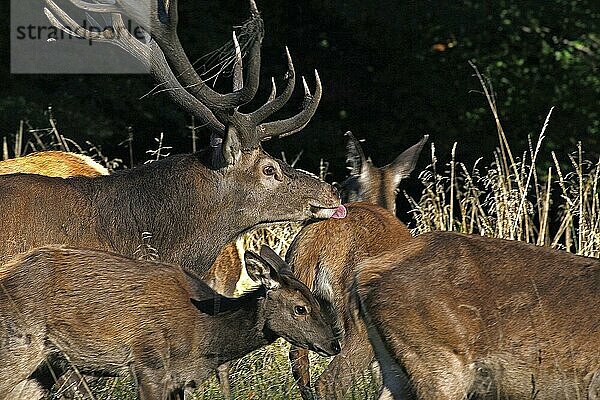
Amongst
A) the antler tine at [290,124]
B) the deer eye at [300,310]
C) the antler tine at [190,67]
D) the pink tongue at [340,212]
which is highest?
the antler tine at [190,67]

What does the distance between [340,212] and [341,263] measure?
2.10ft

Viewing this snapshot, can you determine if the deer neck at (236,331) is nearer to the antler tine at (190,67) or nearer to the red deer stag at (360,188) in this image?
the antler tine at (190,67)

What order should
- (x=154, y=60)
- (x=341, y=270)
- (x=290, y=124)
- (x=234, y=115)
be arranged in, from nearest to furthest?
(x=341, y=270)
(x=234, y=115)
(x=154, y=60)
(x=290, y=124)

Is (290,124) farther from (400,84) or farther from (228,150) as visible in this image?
(400,84)

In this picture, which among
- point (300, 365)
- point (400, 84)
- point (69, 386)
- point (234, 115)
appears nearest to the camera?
point (69, 386)

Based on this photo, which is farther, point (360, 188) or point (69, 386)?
point (360, 188)

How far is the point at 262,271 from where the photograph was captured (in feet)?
20.2

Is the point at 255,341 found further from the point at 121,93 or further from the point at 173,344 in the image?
the point at 121,93

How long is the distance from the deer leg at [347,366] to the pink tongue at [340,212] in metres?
0.95

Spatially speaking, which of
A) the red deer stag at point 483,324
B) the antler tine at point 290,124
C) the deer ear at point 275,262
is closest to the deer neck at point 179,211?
the antler tine at point 290,124

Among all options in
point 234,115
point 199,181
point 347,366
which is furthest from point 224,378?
point 234,115

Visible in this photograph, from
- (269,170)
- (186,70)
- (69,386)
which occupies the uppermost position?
(186,70)

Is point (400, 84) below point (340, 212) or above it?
above

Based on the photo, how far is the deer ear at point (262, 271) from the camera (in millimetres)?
6094
